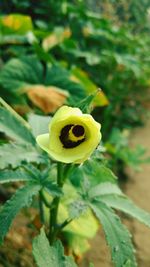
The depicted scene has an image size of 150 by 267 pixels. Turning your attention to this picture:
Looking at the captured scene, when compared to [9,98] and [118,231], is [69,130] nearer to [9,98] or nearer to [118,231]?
[118,231]

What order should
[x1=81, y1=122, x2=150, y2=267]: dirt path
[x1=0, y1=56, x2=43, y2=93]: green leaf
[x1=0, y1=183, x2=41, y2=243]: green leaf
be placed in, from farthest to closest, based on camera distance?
[x1=0, y1=56, x2=43, y2=93]: green leaf, [x1=81, y1=122, x2=150, y2=267]: dirt path, [x1=0, y1=183, x2=41, y2=243]: green leaf

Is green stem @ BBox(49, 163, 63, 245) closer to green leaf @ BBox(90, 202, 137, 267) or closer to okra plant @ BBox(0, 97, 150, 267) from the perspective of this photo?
okra plant @ BBox(0, 97, 150, 267)

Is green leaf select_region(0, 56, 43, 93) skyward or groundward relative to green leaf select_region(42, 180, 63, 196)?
skyward

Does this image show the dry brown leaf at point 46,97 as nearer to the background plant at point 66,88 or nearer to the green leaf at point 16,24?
the background plant at point 66,88

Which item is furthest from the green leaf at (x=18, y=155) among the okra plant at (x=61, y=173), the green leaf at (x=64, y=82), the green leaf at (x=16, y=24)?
the green leaf at (x=16, y=24)

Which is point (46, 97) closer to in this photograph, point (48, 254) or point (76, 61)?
point (48, 254)

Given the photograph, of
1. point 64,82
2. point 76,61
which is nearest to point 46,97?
point 64,82

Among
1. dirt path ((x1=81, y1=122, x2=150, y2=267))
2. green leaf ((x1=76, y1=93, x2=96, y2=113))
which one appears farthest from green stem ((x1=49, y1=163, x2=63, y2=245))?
dirt path ((x1=81, y1=122, x2=150, y2=267))
